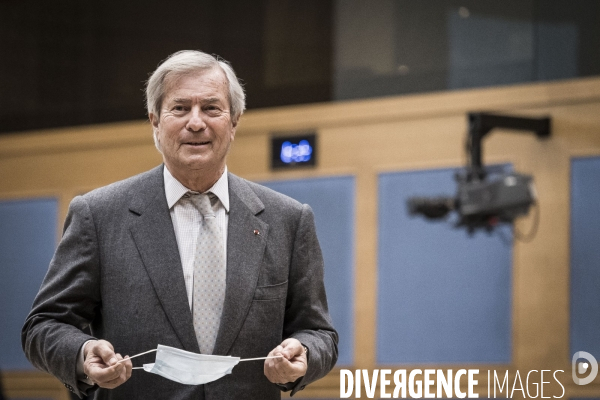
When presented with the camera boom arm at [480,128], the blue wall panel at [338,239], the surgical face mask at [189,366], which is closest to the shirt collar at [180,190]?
the surgical face mask at [189,366]

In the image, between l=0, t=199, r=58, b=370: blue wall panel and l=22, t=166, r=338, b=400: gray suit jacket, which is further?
l=0, t=199, r=58, b=370: blue wall panel

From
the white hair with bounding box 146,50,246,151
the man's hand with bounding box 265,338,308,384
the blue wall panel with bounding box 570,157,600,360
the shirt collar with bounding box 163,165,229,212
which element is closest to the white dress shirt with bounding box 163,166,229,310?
the shirt collar with bounding box 163,165,229,212

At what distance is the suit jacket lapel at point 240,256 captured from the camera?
1.84m

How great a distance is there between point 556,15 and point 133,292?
3.82m

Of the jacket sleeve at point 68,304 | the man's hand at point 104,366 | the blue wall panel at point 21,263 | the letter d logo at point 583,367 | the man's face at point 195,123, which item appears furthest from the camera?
the blue wall panel at point 21,263

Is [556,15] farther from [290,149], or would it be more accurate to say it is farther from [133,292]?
[133,292]

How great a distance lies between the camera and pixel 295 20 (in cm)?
581

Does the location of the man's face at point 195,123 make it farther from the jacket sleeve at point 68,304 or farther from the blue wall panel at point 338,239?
the blue wall panel at point 338,239

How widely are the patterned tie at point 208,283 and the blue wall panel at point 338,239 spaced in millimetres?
3759

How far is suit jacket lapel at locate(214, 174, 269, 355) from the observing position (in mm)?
1836

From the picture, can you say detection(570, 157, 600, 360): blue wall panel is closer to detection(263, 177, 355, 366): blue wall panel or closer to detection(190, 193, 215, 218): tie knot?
A: detection(263, 177, 355, 366): blue wall panel

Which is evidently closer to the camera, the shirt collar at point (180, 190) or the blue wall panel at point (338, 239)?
the shirt collar at point (180, 190)

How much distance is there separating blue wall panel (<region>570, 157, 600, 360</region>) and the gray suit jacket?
3285mm

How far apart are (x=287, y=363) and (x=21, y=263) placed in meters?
5.07
